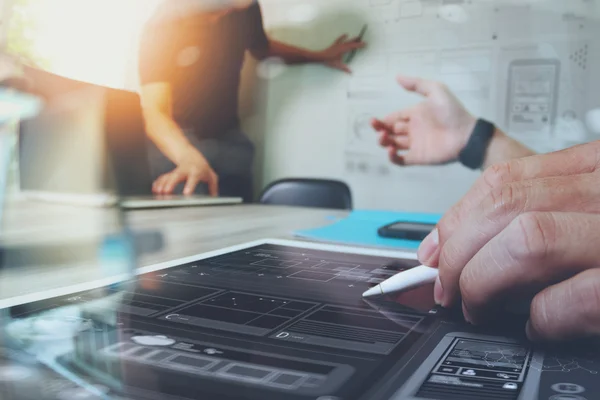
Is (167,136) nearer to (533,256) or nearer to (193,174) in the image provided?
(193,174)

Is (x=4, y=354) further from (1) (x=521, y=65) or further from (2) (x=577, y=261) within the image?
(1) (x=521, y=65)

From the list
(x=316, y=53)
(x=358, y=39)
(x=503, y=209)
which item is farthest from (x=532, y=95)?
(x=503, y=209)

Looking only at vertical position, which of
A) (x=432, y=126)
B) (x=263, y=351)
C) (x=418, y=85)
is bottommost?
(x=263, y=351)

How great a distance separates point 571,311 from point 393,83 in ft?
6.25

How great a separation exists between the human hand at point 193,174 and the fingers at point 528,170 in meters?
1.57

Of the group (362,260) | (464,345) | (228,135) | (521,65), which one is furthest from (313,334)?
(228,135)

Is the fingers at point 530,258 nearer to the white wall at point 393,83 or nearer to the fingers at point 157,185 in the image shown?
the fingers at point 157,185

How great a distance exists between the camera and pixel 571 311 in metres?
0.32

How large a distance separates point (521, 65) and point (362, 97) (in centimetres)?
59

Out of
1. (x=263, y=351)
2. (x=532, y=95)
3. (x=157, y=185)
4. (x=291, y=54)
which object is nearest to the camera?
(x=263, y=351)

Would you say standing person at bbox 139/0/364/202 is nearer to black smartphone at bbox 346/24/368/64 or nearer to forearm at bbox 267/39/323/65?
forearm at bbox 267/39/323/65

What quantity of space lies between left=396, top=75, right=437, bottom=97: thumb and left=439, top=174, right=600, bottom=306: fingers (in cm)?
173

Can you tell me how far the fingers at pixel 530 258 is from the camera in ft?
1.10

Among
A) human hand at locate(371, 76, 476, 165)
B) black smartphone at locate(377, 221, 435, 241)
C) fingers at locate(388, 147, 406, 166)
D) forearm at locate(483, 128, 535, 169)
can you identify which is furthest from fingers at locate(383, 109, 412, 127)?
black smartphone at locate(377, 221, 435, 241)
